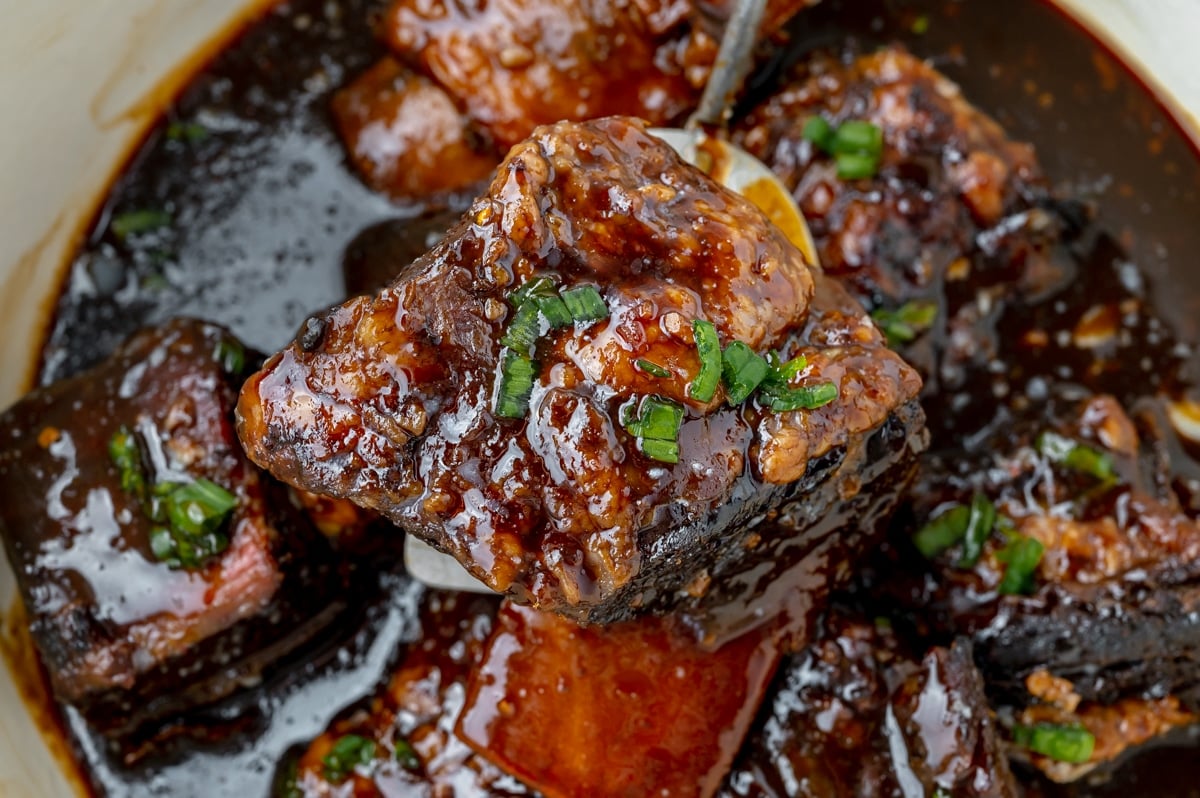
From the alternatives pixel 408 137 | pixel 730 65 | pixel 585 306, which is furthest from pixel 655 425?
pixel 408 137

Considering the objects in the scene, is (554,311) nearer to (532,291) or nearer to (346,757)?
(532,291)

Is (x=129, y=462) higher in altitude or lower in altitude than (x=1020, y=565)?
higher

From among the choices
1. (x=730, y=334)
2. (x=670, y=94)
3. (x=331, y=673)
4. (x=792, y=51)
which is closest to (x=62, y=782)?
(x=331, y=673)

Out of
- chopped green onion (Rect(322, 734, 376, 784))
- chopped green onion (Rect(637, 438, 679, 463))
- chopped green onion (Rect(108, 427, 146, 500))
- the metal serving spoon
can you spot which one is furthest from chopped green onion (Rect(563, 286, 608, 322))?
chopped green onion (Rect(322, 734, 376, 784))

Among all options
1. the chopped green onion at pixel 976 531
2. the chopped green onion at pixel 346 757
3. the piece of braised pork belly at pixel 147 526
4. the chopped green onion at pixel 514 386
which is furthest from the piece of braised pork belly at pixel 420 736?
the chopped green onion at pixel 976 531

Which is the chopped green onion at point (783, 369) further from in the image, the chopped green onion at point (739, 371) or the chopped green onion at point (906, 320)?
the chopped green onion at point (906, 320)

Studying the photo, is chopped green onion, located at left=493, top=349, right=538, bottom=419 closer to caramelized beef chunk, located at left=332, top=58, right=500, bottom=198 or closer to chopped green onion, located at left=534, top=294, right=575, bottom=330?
chopped green onion, located at left=534, top=294, right=575, bottom=330

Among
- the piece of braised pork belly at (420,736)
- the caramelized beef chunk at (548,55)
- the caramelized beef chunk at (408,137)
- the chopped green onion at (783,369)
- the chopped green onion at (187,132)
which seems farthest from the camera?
the chopped green onion at (187,132)
